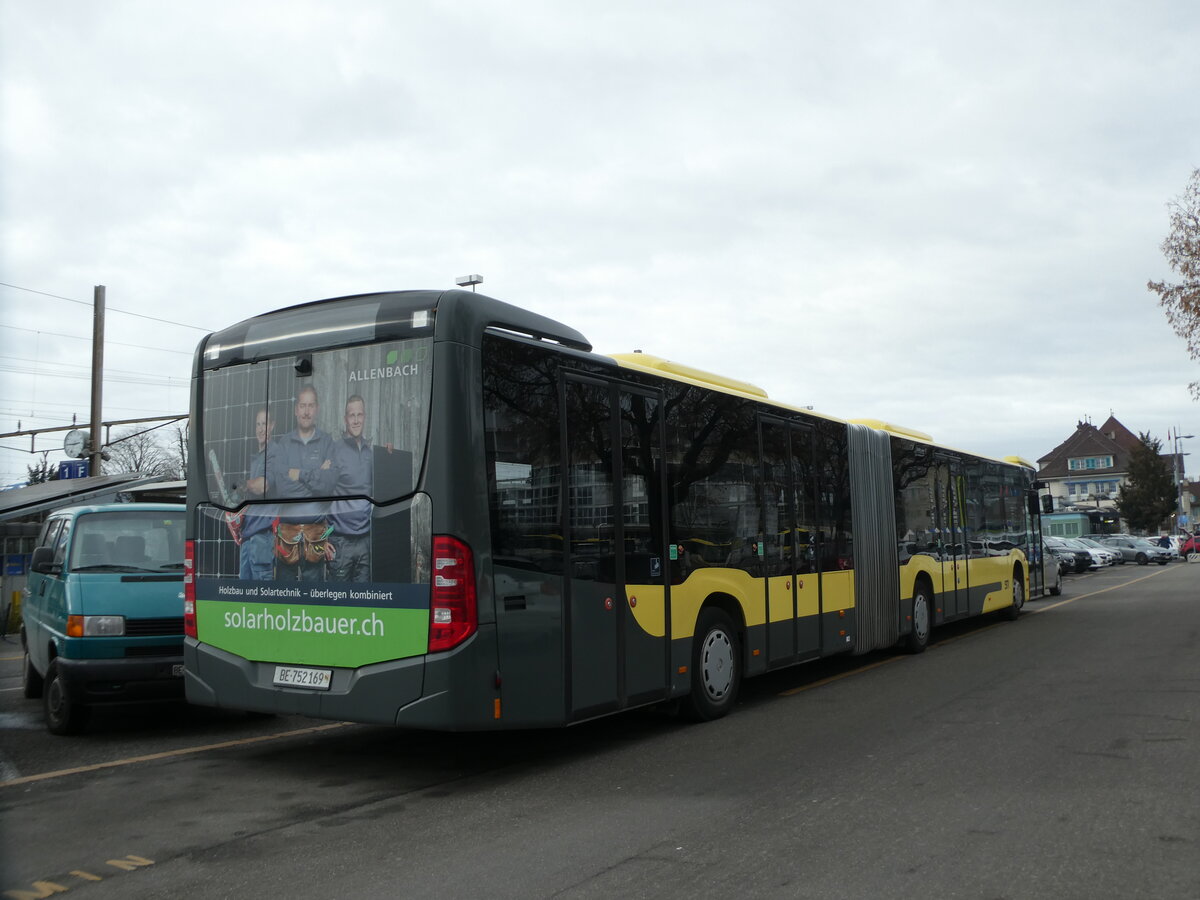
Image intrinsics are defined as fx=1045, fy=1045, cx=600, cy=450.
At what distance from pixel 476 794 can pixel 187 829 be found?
1686 millimetres

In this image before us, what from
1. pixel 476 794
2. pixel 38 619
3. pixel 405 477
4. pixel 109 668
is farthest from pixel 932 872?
pixel 38 619

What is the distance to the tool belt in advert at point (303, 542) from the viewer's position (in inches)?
271

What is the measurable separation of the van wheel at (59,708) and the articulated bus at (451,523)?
5.49 feet

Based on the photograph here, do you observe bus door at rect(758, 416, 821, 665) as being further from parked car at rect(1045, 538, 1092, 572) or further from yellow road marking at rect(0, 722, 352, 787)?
parked car at rect(1045, 538, 1092, 572)

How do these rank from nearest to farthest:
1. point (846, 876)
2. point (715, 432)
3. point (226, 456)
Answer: point (846, 876) < point (226, 456) < point (715, 432)

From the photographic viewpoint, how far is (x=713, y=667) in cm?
904

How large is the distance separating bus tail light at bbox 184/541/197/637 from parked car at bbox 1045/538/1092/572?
37911 millimetres

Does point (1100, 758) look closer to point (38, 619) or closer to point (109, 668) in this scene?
point (109, 668)

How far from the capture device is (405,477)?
658 cm

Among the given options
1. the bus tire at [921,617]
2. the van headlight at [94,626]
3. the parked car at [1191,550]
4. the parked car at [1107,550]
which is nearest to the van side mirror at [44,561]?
the van headlight at [94,626]

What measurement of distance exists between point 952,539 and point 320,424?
11.5 m

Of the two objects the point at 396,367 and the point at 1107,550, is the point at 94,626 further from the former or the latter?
the point at 1107,550

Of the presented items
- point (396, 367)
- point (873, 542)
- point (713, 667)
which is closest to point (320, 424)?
point (396, 367)

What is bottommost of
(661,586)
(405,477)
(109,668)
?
(109,668)
